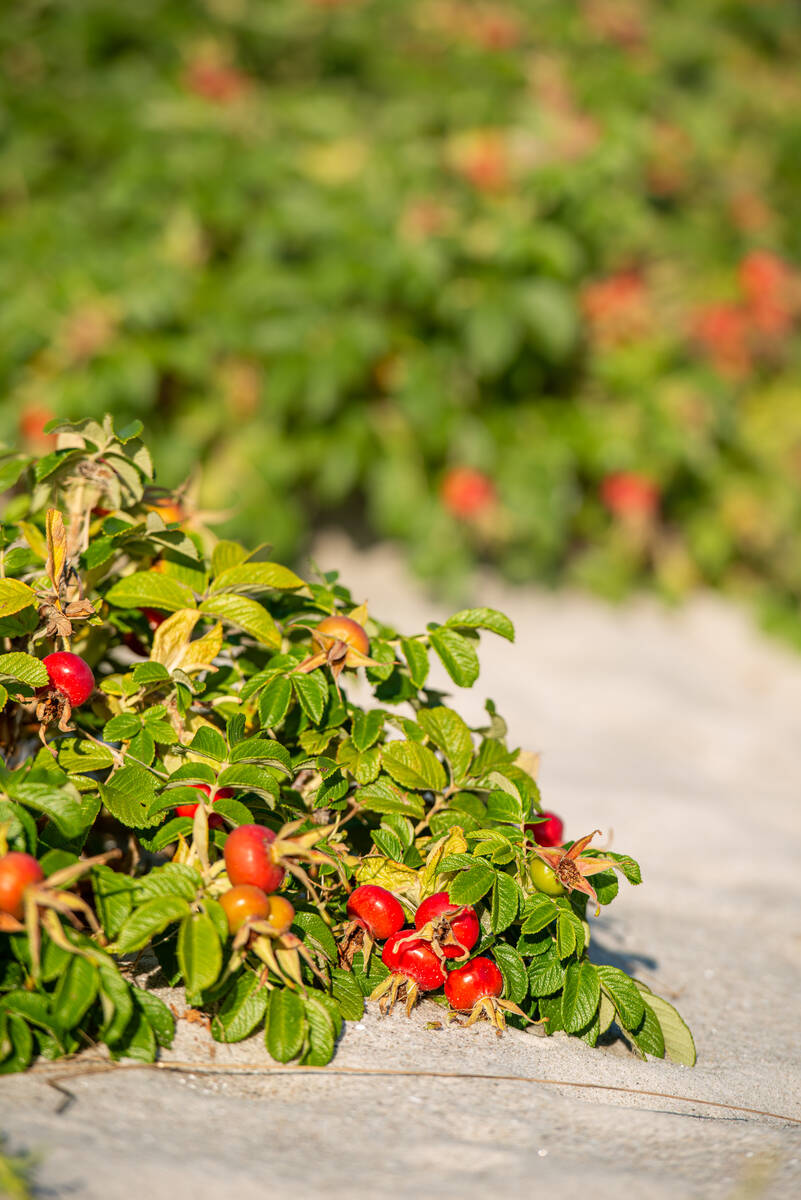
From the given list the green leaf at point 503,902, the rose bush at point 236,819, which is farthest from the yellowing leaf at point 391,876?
the green leaf at point 503,902

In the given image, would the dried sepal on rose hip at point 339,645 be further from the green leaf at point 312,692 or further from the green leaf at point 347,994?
the green leaf at point 347,994

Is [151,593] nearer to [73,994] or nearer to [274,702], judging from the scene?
[274,702]

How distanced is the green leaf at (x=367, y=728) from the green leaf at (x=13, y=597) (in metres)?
0.38

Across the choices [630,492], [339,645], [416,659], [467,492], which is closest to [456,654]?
[416,659]

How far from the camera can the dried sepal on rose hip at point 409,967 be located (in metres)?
1.08

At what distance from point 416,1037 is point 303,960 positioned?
146 mm

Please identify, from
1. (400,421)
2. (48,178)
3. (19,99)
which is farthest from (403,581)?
(19,99)

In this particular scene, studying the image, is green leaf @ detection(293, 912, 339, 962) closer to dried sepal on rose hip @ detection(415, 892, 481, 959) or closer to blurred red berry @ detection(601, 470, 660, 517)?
dried sepal on rose hip @ detection(415, 892, 481, 959)

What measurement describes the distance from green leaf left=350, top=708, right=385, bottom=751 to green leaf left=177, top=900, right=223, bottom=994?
29 cm

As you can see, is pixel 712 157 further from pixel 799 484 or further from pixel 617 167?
pixel 799 484

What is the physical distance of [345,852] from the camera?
1.13 meters

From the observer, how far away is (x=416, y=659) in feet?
3.84

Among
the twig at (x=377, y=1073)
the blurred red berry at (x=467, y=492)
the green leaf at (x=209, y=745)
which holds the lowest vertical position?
the twig at (x=377, y=1073)

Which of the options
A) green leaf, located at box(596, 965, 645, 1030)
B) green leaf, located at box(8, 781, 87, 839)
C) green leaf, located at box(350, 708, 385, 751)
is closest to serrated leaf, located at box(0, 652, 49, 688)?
green leaf, located at box(8, 781, 87, 839)
